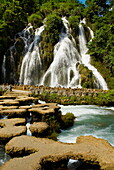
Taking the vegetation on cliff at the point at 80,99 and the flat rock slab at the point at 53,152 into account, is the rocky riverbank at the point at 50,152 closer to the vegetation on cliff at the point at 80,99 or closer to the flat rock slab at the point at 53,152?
the flat rock slab at the point at 53,152

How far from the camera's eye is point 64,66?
27.4m

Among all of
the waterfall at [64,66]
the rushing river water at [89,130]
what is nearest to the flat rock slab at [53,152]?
the rushing river water at [89,130]

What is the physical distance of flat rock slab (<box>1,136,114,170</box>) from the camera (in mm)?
3087

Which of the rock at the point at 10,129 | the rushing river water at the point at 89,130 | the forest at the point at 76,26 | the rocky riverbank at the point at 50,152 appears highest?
Answer: the forest at the point at 76,26

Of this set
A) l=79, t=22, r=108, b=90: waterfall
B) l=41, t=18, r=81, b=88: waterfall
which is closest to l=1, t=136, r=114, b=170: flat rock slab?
l=41, t=18, r=81, b=88: waterfall

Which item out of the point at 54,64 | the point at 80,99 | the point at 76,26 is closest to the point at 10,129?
the point at 80,99

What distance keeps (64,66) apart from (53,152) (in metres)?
24.4

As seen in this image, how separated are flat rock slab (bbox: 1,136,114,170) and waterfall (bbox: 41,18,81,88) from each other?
67.0 ft

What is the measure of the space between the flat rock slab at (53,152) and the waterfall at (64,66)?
20406 mm

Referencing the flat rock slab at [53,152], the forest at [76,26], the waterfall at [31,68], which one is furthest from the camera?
the forest at [76,26]

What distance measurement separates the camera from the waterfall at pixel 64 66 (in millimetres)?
25859

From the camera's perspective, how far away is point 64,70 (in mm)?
27047

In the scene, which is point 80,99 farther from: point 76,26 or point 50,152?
point 76,26

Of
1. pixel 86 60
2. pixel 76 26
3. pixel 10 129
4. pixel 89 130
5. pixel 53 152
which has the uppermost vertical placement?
pixel 76 26
